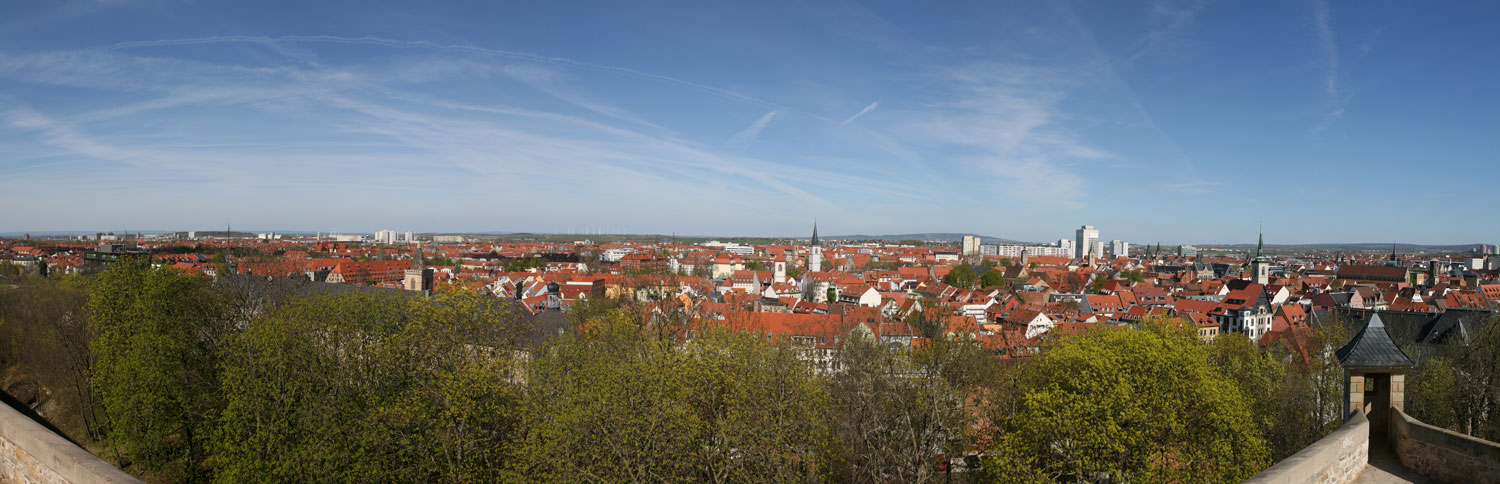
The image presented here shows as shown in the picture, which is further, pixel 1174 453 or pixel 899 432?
pixel 899 432

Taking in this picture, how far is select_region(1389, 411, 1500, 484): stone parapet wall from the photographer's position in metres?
8.52

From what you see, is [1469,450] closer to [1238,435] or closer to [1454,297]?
[1238,435]

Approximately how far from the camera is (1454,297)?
218ft

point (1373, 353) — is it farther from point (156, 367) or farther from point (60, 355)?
point (60, 355)

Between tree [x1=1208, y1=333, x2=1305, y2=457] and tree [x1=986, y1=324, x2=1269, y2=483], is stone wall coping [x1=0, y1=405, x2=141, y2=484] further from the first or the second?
tree [x1=1208, y1=333, x2=1305, y2=457]

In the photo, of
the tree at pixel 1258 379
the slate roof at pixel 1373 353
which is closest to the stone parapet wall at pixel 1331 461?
the slate roof at pixel 1373 353

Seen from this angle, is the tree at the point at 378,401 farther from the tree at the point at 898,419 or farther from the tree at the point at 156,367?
the tree at the point at 898,419

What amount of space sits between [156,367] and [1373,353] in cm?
2394

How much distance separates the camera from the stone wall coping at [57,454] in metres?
7.82

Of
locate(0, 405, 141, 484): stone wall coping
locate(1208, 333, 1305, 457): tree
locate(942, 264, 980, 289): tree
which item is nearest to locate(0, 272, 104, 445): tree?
locate(0, 405, 141, 484): stone wall coping

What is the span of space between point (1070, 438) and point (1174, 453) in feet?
6.76

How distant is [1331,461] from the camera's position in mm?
8750

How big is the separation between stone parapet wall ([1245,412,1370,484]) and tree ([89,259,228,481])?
19044 millimetres

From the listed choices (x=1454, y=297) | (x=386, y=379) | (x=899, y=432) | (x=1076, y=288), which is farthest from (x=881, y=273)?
(x=386, y=379)
